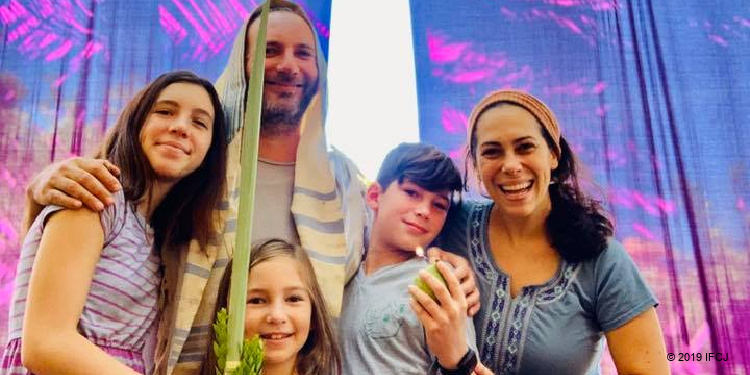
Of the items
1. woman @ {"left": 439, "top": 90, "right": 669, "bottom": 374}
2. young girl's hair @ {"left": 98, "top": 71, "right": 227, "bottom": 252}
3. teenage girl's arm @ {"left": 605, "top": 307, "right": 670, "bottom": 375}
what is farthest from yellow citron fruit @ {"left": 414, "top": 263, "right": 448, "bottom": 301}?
young girl's hair @ {"left": 98, "top": 71, "right": 227, "bottom": 252}

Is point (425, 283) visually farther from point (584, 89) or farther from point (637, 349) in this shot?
point (584, 89)

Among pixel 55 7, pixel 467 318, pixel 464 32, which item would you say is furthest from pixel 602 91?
pixel 55 7

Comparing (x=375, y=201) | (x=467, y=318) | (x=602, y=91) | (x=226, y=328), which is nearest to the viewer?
(x=226, y=328)

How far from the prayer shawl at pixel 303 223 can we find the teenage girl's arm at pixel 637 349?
740mm

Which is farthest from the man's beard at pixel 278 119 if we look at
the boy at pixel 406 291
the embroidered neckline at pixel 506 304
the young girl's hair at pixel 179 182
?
the embroidered neckline at pixel 506 304

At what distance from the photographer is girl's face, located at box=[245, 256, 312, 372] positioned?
1958 millimetres

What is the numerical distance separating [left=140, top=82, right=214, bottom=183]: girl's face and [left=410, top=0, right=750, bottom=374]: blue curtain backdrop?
64cm

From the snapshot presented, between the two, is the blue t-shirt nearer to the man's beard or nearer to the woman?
the woman

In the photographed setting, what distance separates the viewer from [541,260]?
6.92 ft

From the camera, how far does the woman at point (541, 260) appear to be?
2002 millimetres

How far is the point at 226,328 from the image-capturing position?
1231 millimetres

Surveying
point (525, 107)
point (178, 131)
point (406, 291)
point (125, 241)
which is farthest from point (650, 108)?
point (125, 241)

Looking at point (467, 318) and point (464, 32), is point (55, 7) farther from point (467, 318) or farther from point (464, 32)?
point (467, 318)

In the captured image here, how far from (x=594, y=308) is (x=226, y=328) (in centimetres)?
116
